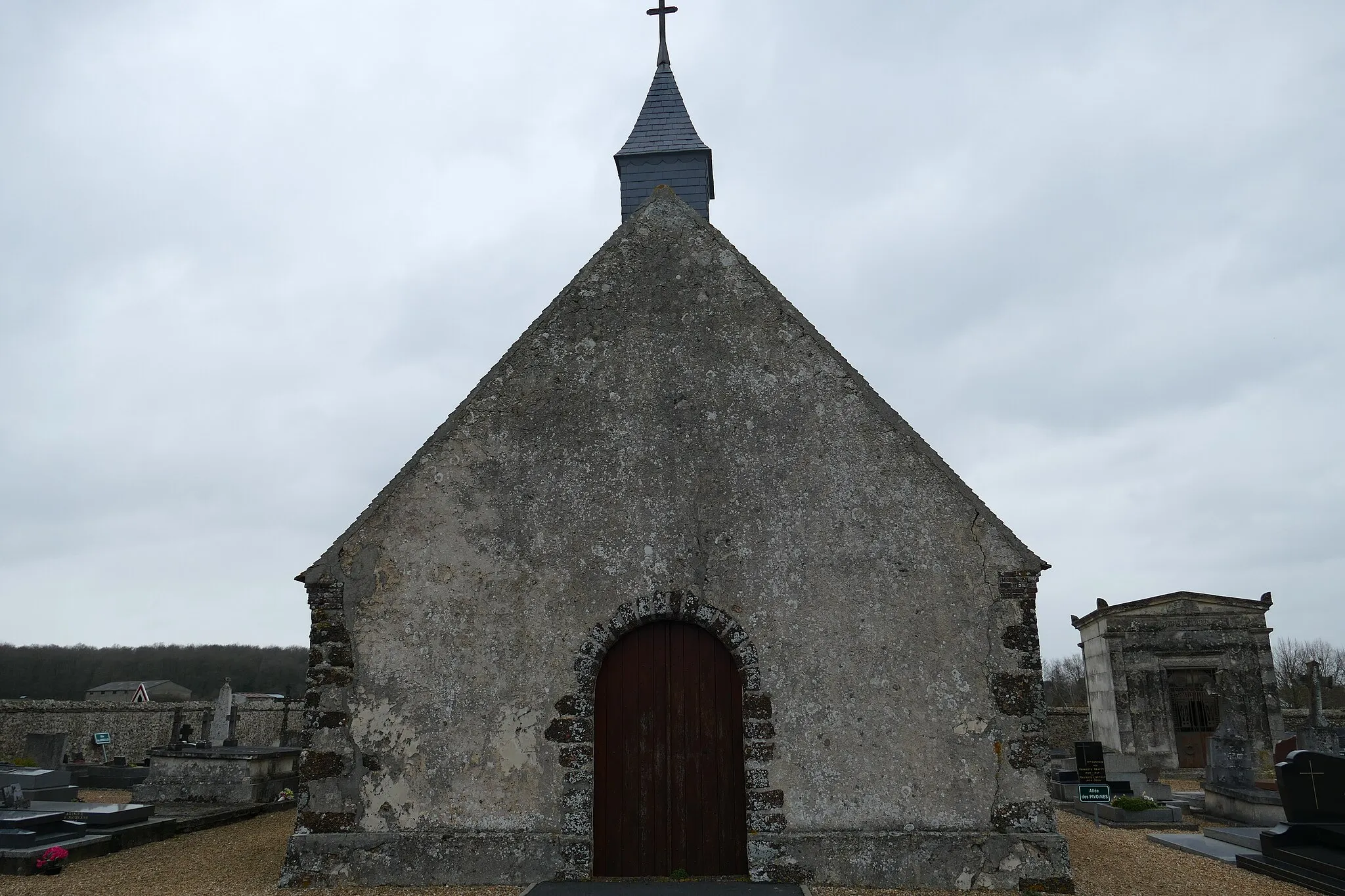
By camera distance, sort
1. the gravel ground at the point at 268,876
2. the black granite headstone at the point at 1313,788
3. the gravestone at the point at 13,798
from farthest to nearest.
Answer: the gravestone at the point at 13,798 → the black granite headstone at the point at 1313,788 → the gravel ground at the point at 268,876

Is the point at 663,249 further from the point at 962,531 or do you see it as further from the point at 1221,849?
the point at 1221,849

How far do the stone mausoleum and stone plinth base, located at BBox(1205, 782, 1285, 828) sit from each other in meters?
6.05

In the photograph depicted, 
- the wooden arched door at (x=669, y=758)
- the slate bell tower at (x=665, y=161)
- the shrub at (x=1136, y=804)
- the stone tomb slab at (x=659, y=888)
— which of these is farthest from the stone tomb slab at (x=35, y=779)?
the shrub at (x=1136, y=804)

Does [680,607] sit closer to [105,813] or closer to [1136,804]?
[105,813]

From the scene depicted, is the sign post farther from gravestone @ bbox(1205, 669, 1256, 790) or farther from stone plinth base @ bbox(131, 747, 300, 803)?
stone plinth base @ bbox(131, 747, 300, 803)

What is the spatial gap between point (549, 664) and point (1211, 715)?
18.1 metres

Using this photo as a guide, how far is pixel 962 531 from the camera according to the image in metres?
7.43

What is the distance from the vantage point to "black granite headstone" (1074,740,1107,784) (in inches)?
486

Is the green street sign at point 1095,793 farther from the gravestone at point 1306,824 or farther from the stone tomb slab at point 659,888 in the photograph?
the stone tomb slab at point 659,888

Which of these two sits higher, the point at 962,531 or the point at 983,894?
the point at 962,531

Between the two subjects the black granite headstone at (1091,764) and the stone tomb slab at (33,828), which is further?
the black granite headstone at (1091,764)

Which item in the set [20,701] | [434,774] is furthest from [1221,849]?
[20,701]

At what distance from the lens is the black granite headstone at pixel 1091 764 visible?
12336 mm

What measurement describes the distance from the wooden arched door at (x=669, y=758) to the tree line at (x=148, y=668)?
4242cm
